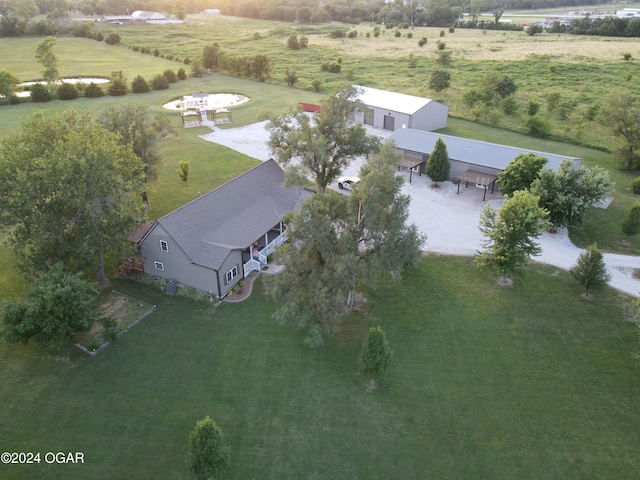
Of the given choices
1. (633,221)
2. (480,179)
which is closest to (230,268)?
(480,179)

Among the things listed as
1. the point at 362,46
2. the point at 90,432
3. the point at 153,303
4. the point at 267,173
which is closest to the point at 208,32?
the point at 362,46

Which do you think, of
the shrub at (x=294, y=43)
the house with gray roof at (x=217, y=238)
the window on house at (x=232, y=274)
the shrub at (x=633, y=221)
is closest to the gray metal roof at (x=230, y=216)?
the house with gray roof at (x=217, y=238)

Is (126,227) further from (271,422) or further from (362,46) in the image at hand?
(362,46)

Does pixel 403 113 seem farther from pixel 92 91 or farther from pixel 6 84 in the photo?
pixel 6 84

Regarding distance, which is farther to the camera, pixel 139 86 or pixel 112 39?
pixel 112 39

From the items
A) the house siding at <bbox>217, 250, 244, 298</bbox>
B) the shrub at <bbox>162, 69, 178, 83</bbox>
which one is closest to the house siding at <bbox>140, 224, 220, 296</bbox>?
the house siding at <bbox>217, 250, 244, 298</bbox>
